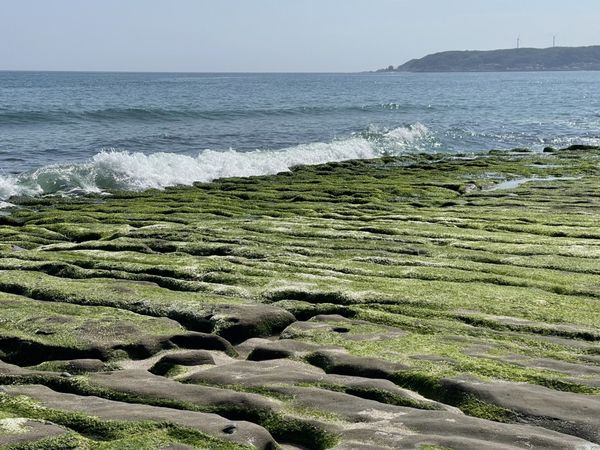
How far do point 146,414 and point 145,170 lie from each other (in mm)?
32794

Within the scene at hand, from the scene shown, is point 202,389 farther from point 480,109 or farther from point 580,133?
point 480,109

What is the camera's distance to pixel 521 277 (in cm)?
1573

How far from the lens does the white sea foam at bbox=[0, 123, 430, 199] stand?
36906 millimetres

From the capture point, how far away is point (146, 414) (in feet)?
26.3

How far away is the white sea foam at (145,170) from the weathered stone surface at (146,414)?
27087mm

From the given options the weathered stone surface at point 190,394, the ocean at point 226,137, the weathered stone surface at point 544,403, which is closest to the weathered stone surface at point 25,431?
the weathered stone surface at point 190,394

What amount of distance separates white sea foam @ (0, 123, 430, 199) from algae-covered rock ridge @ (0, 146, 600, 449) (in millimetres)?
11989

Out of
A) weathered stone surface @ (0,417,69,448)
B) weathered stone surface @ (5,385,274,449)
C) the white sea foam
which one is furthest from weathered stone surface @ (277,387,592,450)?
the white sea foam

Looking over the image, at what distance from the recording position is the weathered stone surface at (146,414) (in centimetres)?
748

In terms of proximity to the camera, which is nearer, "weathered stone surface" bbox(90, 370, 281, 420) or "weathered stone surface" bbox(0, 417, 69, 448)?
"weathered stone surface" bbox(0, 417, 69, 448)

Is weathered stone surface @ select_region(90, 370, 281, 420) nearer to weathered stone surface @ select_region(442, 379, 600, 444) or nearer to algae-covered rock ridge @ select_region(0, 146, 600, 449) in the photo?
algae-covered rock ridge @ select_region(0, 146, 600, 449)

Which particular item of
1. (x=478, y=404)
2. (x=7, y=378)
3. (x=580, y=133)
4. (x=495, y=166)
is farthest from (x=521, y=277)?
(x=580, y=133)

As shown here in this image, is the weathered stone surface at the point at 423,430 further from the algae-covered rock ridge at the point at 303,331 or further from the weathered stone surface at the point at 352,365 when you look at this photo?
the weathered stone surface at the point at 352,365

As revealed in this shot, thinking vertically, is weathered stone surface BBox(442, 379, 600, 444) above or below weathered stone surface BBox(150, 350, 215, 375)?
above
